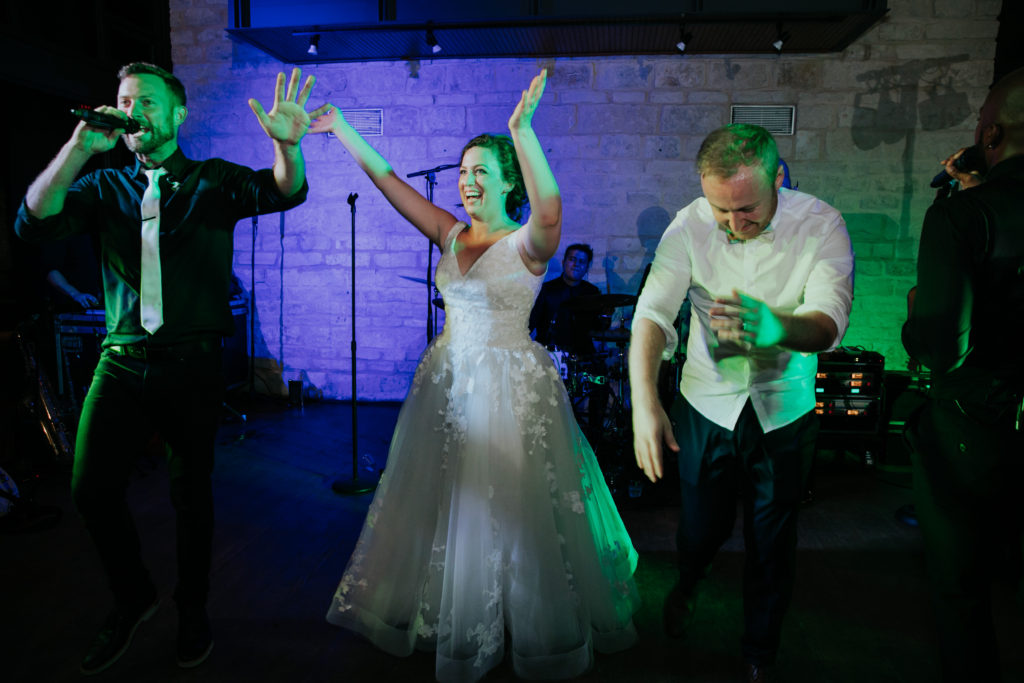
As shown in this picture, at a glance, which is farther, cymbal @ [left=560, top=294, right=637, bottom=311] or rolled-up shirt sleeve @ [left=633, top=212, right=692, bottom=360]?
cymbal @ [left=560, top=294, right=637, bottom=311]

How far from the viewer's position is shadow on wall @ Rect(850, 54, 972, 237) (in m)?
5.45

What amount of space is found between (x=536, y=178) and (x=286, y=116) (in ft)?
2.87

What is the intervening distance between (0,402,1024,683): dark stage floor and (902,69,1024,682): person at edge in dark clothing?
0.88 m

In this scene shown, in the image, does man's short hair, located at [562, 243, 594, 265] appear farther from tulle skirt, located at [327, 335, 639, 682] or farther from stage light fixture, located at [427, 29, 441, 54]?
tulle skirt, located at [327, 335, 639, 682]

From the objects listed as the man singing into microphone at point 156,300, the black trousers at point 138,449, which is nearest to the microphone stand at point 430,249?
the man singing into microphone at point 156,300

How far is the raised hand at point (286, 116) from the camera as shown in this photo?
2084 millimetres

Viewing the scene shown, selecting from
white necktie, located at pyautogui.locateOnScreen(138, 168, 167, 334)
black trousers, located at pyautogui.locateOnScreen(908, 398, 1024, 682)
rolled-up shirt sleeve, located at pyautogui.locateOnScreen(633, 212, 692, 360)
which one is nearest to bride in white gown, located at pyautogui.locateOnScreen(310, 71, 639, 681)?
rolled-up shirt sleeve, located at pyautogui.locateOnScreen(633, 212, 692, 360)

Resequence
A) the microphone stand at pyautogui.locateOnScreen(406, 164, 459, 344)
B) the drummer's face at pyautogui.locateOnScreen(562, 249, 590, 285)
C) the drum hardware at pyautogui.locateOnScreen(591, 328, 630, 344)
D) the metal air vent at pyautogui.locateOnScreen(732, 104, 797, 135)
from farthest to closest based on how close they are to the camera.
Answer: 1. the metal air vent at pyautogui.locateOnScreen(732, 104, 797, 135)
2. the drummer's face at pyautogui.locateOnScreen(562, 249, 590, 285)
3. the microphone stand at pyautogui.locateOnScreen(406, 164, 459, 344)
4. the drum hardware at pyautogui.locateOnScreen(591, 328, 630, 344)

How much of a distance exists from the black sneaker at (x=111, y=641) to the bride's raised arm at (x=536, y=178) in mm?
1957

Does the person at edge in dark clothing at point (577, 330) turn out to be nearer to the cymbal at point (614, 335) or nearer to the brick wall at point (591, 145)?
the cymbal at point (614, 335)

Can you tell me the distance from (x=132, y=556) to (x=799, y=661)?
2.44m

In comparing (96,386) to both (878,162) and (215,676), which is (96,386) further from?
(878,162)

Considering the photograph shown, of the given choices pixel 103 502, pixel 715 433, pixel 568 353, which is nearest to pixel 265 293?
pixel 568 353

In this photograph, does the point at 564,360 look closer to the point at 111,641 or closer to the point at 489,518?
the point at 489,518
